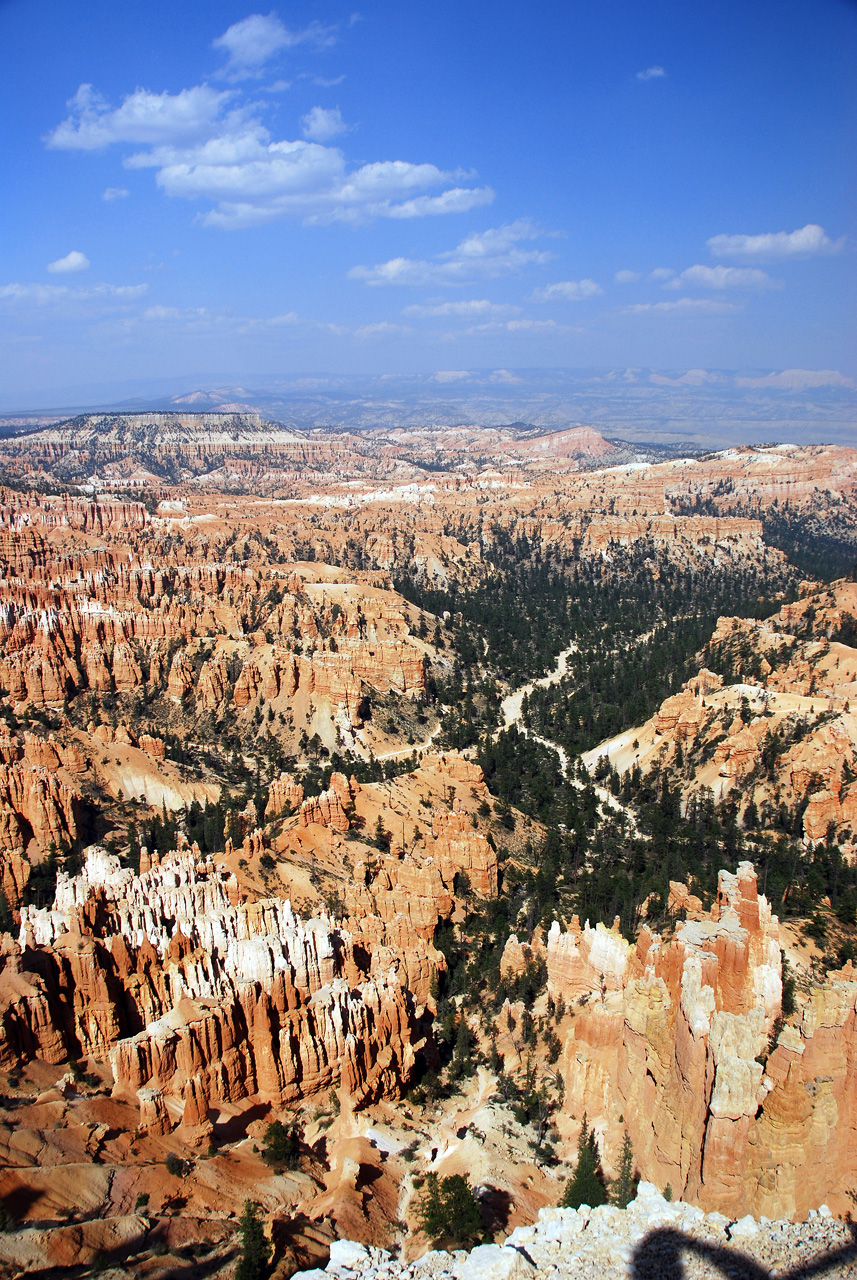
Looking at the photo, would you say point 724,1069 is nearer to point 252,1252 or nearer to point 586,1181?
point 586,1181

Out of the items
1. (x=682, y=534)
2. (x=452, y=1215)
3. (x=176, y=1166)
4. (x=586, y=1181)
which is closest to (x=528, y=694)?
(x=586, y=1181)

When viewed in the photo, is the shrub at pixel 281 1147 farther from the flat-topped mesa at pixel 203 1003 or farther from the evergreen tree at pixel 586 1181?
the evergreen tree at pixel 586 1181

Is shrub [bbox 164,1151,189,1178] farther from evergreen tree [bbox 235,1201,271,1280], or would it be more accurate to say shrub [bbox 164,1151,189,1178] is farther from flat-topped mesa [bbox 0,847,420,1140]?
evergreen tree [bbox 235,1201,271,1280]

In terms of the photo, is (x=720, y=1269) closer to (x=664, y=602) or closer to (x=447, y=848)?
(x=447, y=848)

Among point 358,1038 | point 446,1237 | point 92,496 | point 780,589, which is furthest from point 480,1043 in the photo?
point 92,496

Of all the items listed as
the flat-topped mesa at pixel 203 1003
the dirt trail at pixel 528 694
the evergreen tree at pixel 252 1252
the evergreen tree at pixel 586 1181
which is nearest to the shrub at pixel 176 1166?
the flat-topped mesa at pixel 203 1003

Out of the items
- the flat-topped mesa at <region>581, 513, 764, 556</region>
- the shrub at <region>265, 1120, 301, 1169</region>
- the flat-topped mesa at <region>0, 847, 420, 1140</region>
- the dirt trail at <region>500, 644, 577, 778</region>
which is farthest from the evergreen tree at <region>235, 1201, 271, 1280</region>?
the flat-topped mesa at <region>581, 513, 764, 556</region>

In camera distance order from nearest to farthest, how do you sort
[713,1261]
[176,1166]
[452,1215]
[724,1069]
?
[713,1261]
[724,1069]
[452,1215]
[176,1166]

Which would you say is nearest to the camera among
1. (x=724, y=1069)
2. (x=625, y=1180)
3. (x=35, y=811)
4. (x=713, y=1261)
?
(x=713, y=1261)
